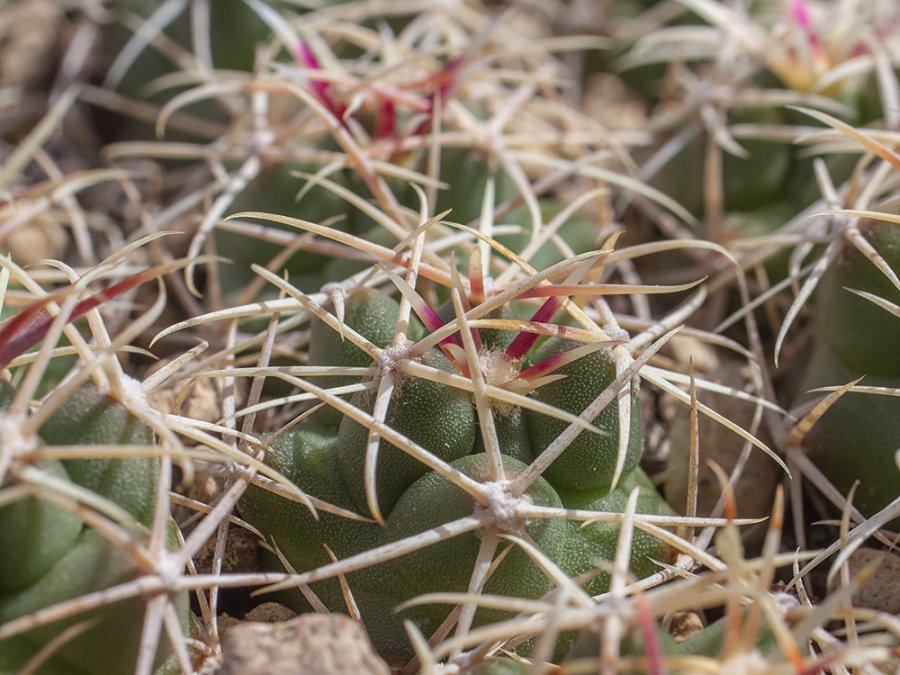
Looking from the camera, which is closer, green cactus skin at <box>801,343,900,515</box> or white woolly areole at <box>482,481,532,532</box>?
white woolly areole at <box>482,481,532,532</box>

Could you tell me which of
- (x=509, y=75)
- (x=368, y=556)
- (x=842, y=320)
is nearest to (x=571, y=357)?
(x=368, y=556)

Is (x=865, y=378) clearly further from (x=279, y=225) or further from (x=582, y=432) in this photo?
(x=279, y=225)

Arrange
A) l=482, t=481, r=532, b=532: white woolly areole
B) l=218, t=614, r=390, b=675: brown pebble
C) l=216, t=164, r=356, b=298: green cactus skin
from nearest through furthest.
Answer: l=218, t=614, r=390, b=675: brown pebble, l=482, t=481, r=532, b=532: white woolly areole, l=216, t=164, r=356, b=298: green cactus skin

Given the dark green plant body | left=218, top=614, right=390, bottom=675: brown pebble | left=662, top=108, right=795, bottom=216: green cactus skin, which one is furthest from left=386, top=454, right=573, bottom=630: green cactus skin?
left=662, top=108, right=795, bottom=216: green cactus skin

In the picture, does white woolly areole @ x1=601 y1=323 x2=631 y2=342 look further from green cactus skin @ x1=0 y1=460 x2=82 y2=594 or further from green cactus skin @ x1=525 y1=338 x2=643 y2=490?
green cactus skin @ x1=0 y1=460 x2=82 y2=594

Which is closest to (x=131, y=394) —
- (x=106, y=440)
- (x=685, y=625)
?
(x=106, y=440)

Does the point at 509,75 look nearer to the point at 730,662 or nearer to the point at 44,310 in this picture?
the point at 44,310

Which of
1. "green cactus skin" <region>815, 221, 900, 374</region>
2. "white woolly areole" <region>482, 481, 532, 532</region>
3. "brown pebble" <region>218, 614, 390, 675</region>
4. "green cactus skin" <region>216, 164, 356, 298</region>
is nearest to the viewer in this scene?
"brown pebble" <region>218, 614, 390, 675</region>
